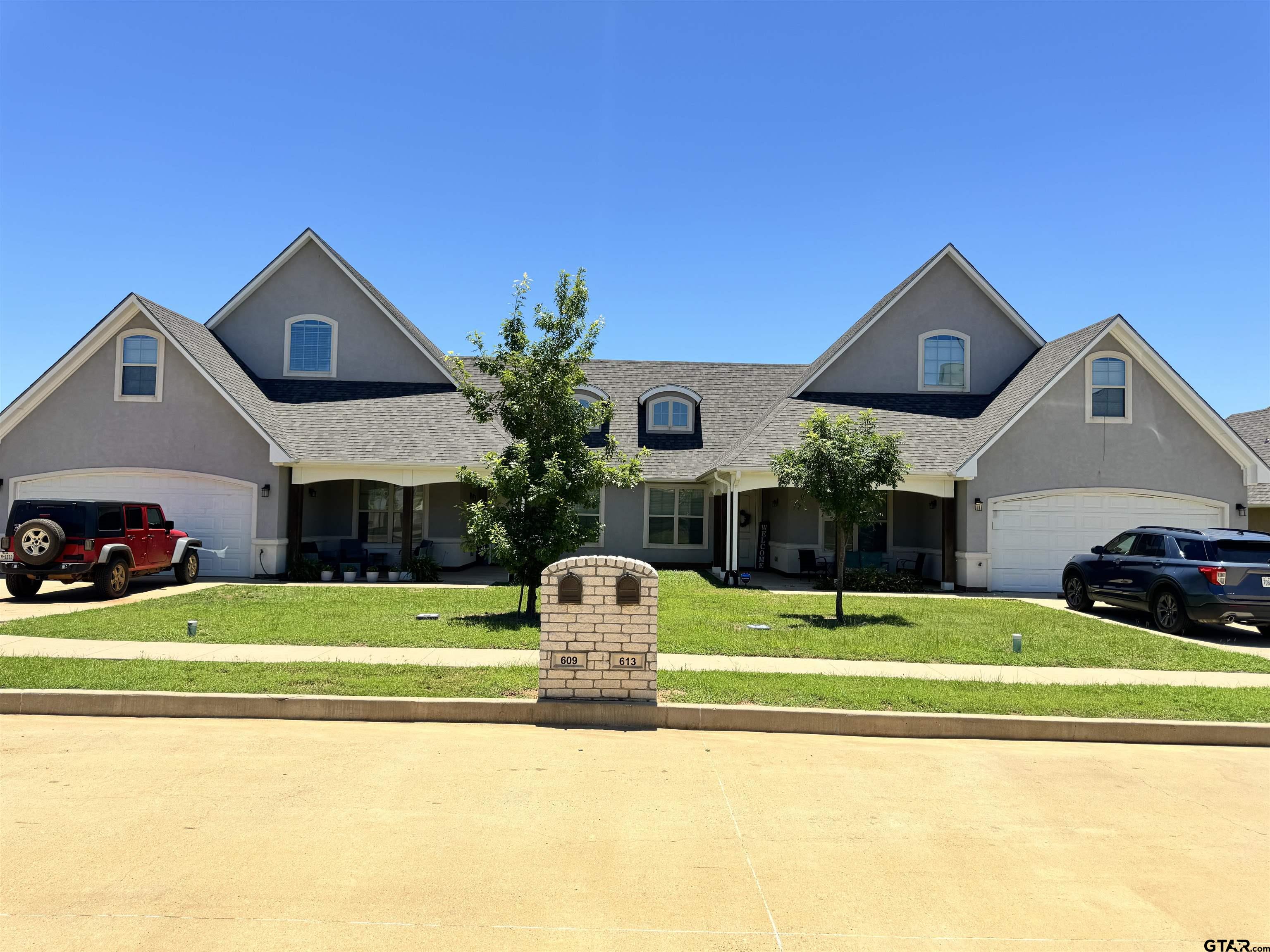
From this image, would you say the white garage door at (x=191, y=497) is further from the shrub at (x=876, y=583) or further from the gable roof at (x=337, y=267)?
the shrub at (x=876, y=583)

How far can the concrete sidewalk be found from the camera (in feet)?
34.0

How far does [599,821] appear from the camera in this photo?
18.6ft

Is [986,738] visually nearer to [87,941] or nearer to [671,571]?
[87,941]

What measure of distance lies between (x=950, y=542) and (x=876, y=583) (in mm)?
2273

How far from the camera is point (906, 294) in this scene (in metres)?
24.1

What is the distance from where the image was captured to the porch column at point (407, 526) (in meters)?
21.4

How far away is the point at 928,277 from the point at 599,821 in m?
21.8

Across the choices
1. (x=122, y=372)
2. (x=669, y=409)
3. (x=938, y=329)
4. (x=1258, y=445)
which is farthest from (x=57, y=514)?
(x=1258, y=445)

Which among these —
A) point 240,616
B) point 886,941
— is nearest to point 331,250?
point 240,616

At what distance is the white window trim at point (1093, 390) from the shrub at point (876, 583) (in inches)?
229

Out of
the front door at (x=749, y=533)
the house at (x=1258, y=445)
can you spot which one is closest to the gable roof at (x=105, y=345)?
the front door at (x=749, y=533)

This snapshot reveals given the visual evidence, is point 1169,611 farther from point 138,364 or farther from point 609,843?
point 138,364

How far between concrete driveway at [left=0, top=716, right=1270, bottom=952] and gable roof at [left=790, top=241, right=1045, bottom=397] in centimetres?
1731

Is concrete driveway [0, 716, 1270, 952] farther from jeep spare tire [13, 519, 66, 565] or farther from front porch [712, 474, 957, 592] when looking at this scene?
front porch [712, 474, 957, 592]
